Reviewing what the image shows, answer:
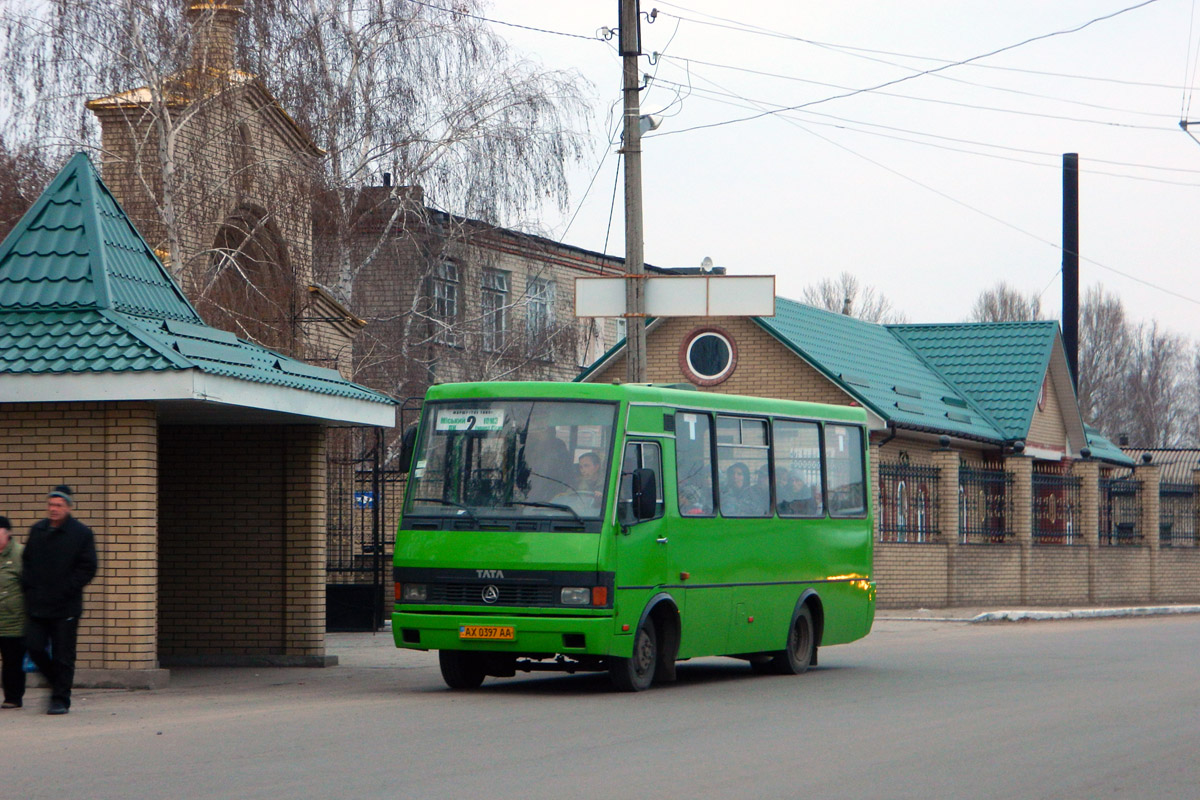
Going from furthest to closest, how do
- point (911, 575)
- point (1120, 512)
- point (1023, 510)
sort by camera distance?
point (1120, 512), point (1023, 510), point (911, 575)

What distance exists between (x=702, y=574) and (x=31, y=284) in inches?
259

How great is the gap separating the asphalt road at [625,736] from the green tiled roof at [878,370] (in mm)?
14932

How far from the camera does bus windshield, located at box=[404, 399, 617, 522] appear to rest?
45.9 feet

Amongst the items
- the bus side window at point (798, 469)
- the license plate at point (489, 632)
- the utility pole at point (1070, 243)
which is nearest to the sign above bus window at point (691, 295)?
the bus side window at point (798, 469)

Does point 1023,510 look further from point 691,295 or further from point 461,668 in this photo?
point 461,668

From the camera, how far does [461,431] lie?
14.4m

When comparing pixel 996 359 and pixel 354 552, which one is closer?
pixel 354 552

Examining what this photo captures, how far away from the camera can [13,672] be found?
12688 millimetres

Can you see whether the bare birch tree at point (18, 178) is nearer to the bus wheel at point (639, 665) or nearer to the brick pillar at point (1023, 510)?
the bus wheel at point (639, 665)

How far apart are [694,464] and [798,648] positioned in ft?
9.71

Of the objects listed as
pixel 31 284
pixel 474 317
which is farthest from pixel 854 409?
pixel 474 317

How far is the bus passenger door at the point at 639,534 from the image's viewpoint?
13977 mm

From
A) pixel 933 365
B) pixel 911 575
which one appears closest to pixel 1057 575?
pixel 911 575

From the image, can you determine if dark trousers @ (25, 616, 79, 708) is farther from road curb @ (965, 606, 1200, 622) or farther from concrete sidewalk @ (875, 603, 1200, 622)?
road curb @ (965, 606, 1200, 622)
